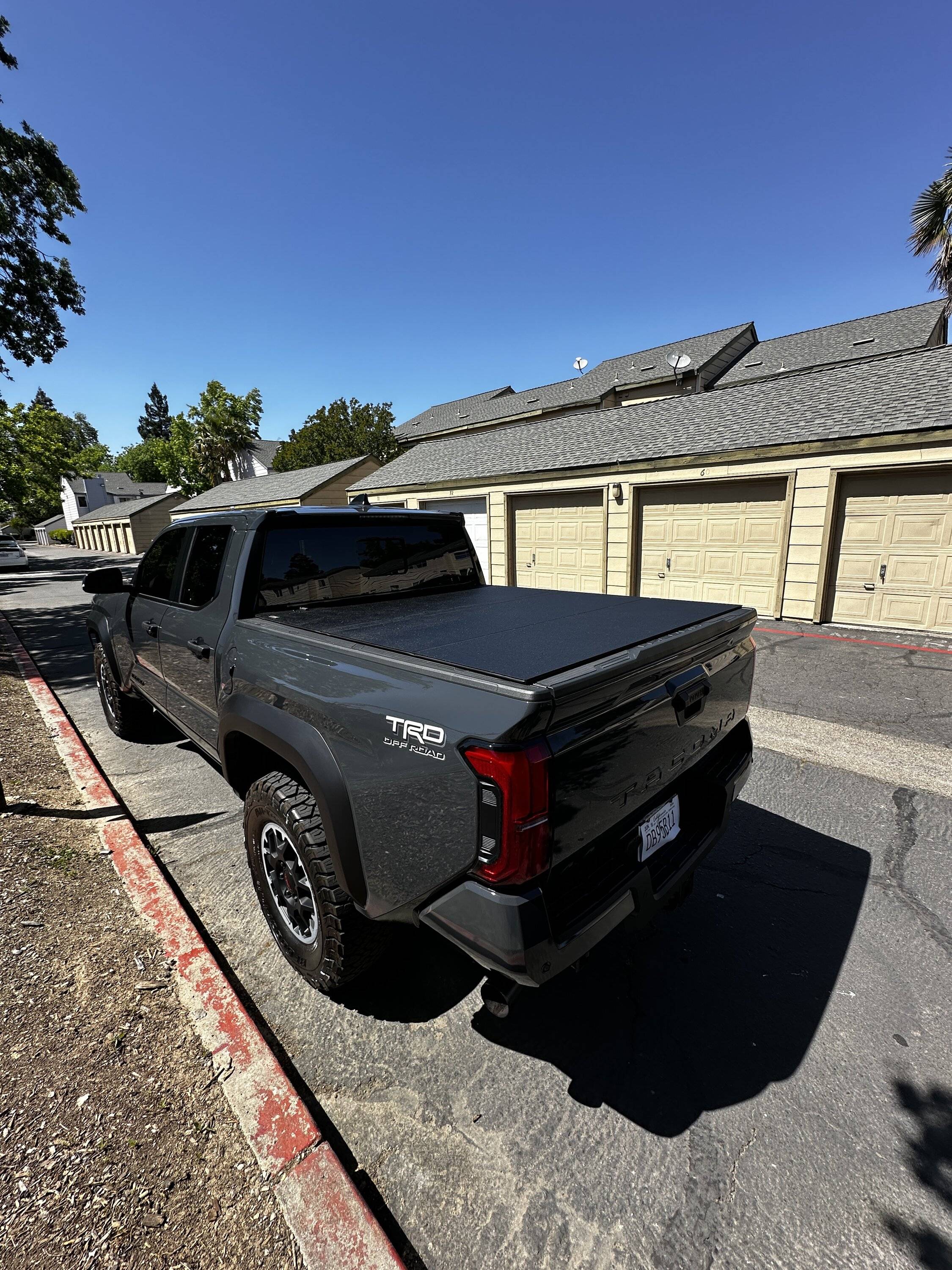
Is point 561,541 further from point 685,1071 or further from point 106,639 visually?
point 685,1071

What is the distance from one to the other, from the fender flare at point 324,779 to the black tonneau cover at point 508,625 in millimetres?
414

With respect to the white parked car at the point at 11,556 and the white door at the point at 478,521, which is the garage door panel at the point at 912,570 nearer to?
the white door at the point at 478,521

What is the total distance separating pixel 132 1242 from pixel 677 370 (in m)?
25.0

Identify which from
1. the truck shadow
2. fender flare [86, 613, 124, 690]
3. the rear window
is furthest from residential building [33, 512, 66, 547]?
the truck shadow

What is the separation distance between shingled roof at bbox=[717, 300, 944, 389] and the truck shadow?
1859 centimetres

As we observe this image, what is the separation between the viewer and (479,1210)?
1678 mm

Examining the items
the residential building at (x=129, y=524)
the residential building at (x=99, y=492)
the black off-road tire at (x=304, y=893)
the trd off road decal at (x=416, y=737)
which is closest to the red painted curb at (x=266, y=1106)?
the black off-road tire at (x=304, y=893)

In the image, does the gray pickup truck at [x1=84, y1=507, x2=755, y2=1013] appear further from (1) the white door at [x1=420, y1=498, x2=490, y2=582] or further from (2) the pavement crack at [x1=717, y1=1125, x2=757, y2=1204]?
(1) the white door at [x1=420, y1=498, x2=490, y2=582]

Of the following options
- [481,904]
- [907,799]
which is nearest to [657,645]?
[481,904]

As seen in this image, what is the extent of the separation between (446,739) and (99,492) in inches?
3338

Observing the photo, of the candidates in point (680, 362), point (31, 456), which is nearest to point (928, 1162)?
point (680, 362)

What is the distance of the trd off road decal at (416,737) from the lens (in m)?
1.68

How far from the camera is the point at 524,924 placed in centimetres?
156

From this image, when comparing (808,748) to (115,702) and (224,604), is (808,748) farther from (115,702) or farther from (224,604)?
(115,702)
